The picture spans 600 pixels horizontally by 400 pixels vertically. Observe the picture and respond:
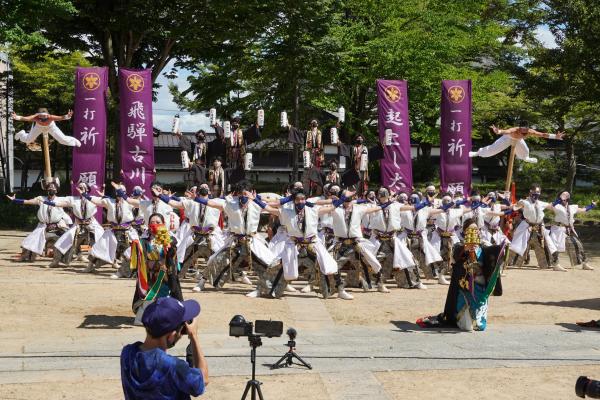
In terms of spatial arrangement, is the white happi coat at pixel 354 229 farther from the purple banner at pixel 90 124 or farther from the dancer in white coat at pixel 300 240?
the purple banner at pixel 90 124

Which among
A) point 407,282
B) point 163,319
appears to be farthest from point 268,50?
point 163,319

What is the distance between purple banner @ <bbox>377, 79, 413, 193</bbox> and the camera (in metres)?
21.0

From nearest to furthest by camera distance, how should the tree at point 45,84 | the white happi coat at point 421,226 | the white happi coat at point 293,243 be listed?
the white happi coat at point 293,243, the white happi coat at point 421,226, the tree at point 45,84

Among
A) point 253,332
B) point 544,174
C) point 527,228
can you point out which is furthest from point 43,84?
point 253,332

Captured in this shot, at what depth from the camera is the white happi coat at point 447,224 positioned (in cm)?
1798

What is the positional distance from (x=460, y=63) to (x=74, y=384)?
27.8 m

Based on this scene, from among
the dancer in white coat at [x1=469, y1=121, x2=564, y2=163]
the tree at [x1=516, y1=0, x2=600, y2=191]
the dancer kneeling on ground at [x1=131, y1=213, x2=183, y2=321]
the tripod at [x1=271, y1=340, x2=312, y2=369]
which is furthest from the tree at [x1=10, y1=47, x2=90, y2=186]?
the tripod at [x1=271, y1=340, x2=312, y2=369]

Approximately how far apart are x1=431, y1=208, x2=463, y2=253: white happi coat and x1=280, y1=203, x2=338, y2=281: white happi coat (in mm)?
4508

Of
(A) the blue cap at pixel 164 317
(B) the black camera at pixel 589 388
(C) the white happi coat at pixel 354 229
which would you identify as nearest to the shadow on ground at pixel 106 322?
(C) the white happi coat at pixel 354 229

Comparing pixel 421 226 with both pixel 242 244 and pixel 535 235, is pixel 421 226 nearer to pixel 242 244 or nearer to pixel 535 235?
pixel 242 244

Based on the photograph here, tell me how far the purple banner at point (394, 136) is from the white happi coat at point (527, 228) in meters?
3.17

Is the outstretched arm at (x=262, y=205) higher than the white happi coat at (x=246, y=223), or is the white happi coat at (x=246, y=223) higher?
the outstretched arm at (x=262, y=205)

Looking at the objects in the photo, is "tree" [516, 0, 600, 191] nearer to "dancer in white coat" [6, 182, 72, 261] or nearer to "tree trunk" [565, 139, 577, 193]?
"tree trunk" [565, 139, 577, 193]

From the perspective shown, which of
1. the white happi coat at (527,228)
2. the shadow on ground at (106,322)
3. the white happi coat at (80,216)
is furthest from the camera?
the white happi coat at (527,228)
